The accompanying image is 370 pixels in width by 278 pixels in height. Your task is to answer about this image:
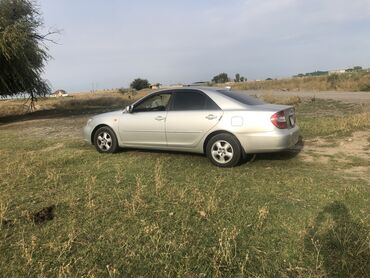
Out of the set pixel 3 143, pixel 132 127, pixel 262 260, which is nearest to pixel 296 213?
pixel 262 260

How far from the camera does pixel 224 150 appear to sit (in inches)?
287

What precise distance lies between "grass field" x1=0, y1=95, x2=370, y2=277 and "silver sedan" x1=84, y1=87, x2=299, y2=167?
0.39 meters

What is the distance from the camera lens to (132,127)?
844 centimetres

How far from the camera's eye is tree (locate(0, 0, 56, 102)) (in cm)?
1708

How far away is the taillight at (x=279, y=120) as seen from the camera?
7000 mm

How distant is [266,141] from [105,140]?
3768mm

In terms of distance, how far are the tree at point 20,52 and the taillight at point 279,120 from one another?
1366cm

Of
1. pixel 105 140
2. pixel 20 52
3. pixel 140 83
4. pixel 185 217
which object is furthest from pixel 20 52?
pixel 140 83

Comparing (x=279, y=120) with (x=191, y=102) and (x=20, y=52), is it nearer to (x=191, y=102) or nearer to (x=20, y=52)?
(x=191, y=102)

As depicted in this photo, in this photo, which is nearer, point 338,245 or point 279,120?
point 338,245

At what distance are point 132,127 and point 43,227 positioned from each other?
13.4 feet

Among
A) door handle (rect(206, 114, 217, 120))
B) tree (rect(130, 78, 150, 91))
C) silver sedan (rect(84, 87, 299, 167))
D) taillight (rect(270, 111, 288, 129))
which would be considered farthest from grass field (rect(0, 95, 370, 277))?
tree (rect(130, 78, 150, 91))

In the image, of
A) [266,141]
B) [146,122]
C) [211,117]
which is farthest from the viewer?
[146,122]

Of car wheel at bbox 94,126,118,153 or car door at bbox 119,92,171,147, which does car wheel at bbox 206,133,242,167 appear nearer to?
car door at bbox 119,92,171,147
